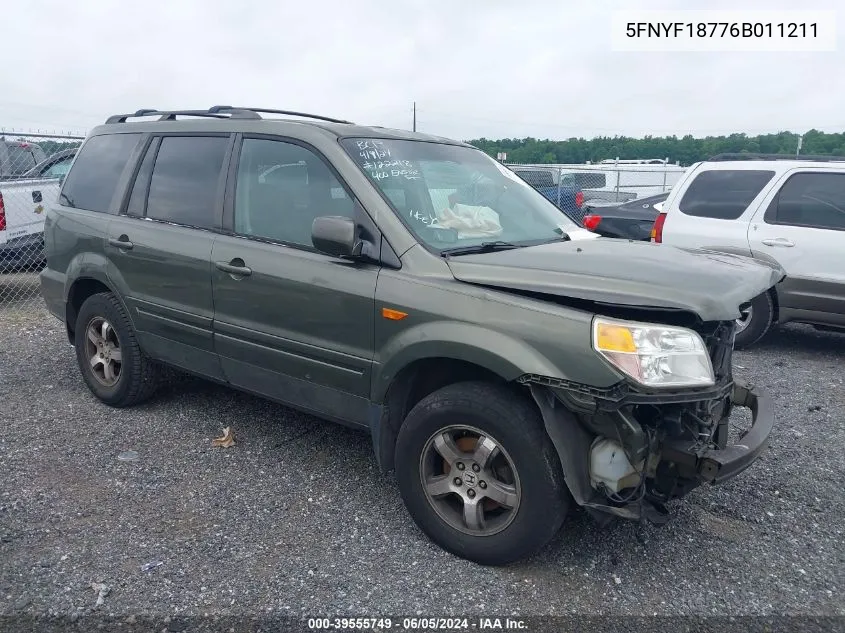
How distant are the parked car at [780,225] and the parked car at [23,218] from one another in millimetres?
7355

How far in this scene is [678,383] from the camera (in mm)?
2695

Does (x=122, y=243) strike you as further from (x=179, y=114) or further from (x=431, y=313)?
(x=431, y=313)

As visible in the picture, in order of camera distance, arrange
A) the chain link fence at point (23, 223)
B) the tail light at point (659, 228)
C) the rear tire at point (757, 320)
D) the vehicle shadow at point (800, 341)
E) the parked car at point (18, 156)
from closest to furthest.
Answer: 1. the rear tire at point (757, 320)
2. the vehicle shadow at point (800, 341)
3. the tail light at point (659, 228)
4. the chain link fence at point (23, 223)
5. the parked car at point (18, 156)

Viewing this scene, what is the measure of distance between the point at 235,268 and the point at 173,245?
2.00ft

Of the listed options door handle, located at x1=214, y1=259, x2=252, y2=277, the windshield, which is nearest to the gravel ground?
door handle, located at x1=214, y1=259, x2=252, y2=277

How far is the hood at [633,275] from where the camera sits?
2.72m

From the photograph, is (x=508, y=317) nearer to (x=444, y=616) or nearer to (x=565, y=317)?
(x=565, y=317)

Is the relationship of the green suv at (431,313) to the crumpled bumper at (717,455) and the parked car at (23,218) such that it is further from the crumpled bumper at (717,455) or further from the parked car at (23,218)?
the parked car at (23,218)

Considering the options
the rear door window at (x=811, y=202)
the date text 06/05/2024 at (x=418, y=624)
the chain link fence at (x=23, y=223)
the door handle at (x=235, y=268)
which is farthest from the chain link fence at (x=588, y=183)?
the date text 06/05/2024 at (x=418, y=624)

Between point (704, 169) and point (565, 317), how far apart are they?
519cm

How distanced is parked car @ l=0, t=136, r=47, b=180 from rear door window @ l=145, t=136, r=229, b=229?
264 inches

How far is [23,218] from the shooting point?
28.6ft

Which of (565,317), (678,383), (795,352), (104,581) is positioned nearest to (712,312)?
(678,383)

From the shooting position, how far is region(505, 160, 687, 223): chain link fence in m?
15.0
